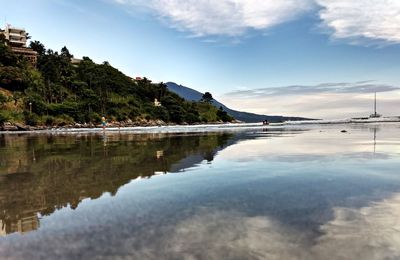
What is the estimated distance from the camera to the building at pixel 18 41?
148125 mm

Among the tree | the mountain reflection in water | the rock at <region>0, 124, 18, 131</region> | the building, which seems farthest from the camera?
the tree

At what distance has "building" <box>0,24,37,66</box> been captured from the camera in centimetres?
14812

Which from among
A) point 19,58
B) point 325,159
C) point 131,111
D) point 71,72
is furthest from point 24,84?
point 325,159

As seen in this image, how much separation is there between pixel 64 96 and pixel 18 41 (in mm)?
46584

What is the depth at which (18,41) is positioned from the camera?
15812 cm

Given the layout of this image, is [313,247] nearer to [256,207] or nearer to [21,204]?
[256,207]

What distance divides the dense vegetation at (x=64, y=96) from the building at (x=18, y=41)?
3961 millimetres

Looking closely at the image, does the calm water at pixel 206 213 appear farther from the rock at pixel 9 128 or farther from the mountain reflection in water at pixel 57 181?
the rock at pixel 9 128

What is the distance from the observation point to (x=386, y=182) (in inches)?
368

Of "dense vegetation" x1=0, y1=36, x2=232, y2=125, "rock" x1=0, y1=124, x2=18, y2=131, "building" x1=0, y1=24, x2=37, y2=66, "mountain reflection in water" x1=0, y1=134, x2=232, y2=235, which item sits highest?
"building" x1=0, y1=24, x2=37, y2=66

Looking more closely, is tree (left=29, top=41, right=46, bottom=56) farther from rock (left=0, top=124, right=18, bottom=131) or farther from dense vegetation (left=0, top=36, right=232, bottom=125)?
rock (left=0, top=124, right=18, bottom=131)

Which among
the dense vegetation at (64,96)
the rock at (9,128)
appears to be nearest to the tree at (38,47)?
the dense vegetation at (64,96)

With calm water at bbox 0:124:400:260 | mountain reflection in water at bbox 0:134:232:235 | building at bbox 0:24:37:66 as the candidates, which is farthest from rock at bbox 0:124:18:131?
calm water at bbox 0:124:400:260

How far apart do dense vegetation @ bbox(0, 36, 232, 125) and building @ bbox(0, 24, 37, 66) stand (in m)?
3.96
